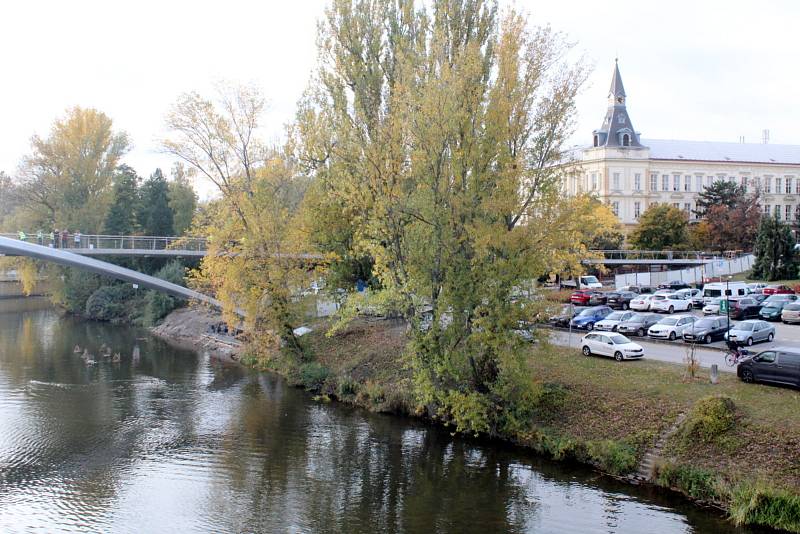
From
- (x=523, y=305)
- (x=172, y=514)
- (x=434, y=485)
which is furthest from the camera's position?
(x=523, y=305)

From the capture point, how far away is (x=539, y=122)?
23.9m

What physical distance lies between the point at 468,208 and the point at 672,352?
10.9 metres

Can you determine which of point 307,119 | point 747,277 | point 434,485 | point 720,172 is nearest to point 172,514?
point 434,485

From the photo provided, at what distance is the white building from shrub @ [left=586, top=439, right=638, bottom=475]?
176ft

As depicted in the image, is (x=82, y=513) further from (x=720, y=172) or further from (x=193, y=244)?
(x=720, y=172)

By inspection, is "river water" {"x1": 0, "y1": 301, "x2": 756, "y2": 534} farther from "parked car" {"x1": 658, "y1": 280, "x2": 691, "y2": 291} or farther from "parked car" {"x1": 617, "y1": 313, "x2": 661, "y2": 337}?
"parked car" {"x1": 658, "y1": 280, "x2": 691, "y2": 291}

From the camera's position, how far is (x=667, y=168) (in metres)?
75.5

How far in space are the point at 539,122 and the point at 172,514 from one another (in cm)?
1695

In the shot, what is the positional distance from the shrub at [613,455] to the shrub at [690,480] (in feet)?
2.72

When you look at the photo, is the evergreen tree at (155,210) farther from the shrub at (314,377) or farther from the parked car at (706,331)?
the parked car at (706,331)

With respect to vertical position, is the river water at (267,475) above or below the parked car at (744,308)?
below

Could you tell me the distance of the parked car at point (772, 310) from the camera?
33281 mm

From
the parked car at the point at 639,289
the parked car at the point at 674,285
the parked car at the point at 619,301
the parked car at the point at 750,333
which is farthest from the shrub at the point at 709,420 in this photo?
the parked car at the point at 674,285

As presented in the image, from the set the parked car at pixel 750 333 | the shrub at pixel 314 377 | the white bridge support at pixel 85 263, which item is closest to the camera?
the parked car at pixel 750 333
